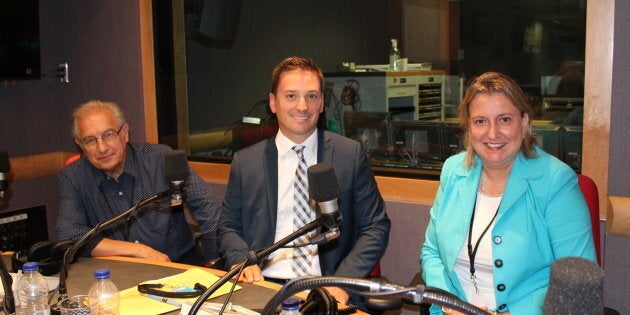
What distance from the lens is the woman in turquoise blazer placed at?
2027 millimetres

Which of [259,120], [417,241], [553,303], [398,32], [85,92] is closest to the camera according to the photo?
[553,303]

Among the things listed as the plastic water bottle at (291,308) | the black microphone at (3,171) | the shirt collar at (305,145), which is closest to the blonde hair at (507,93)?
the shirt collar at (305,145)

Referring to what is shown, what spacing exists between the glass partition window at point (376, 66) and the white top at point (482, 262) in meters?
0.82

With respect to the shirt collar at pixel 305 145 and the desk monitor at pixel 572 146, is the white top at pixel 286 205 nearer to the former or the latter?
the shirt collar at pixel 305 145

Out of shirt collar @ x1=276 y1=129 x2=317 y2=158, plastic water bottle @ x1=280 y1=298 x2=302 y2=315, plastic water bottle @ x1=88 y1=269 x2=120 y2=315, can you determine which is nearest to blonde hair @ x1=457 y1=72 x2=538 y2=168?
shirt collar @ x1=276 y1=129 x2=317 y2=158

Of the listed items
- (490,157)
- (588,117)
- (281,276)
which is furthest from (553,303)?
(588,117)

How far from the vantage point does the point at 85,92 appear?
14.5 ft

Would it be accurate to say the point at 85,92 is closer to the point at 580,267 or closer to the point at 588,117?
the point at 588,117

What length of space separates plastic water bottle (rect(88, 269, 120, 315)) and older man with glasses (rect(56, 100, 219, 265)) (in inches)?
38.8

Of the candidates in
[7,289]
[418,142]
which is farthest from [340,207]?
[7,289]

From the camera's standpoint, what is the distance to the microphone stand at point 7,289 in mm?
1574

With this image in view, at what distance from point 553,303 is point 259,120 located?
334 centimetres

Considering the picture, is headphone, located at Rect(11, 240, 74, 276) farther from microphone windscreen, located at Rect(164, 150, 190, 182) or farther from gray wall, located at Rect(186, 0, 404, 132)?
gray wall, located at Rect(186, 0, 404, 132)

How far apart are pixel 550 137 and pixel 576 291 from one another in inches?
91.3
